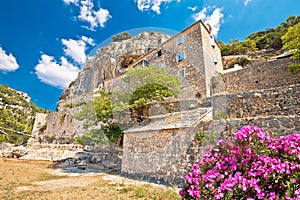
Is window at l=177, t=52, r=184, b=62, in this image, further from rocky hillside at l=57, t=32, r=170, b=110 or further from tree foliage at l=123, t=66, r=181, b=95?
rocky hillside at l=57, t=32, r=170, b=110

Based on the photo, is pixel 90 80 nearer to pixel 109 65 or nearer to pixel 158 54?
pixel 109 65

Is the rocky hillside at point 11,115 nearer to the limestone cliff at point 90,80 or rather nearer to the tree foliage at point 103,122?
the tree foliage at point 103,122

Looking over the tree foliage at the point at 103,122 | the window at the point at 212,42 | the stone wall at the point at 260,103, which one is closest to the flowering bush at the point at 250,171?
the stone wall at the point at 260,103

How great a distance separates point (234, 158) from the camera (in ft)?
8.77

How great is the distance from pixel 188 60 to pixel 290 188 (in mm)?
16151

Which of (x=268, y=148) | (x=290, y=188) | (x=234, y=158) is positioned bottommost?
(x=290, y=188)

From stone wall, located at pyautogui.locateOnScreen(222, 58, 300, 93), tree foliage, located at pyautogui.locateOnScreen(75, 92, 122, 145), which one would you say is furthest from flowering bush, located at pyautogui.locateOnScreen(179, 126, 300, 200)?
stone wall, located at pyautogui.locateOnScreen(222, 58, 300, 93)

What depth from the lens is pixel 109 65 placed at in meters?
32.2

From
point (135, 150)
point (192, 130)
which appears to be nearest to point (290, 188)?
point (192, 130)

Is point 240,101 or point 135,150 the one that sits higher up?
point 240,101

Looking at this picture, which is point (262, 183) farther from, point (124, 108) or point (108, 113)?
point (108, 113)

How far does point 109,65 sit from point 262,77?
26.2 metres

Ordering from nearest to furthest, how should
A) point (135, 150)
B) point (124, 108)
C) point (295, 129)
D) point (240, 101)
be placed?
point (295, 129) → point (240, 101) → point (135, 150) → point (124, 108)

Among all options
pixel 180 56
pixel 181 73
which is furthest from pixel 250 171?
pixel 180 56
